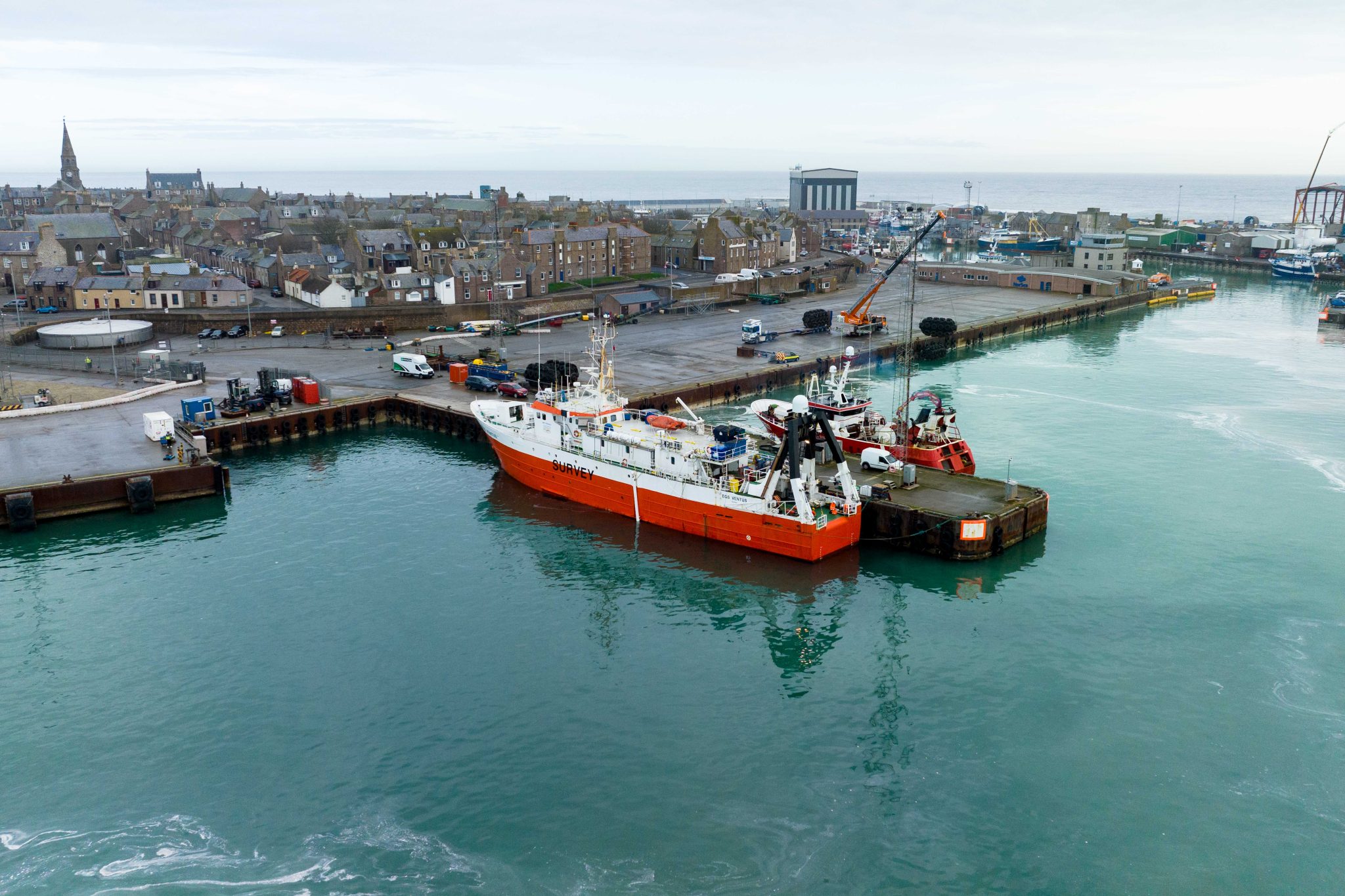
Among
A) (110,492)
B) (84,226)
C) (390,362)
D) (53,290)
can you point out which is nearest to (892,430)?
(110,492)

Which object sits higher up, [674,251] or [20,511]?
[674,251]

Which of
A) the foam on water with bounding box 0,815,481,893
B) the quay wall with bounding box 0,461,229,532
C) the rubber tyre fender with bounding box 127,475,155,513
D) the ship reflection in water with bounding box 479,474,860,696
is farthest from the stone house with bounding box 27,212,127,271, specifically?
the foam on water with bounding box 0,815,481,893

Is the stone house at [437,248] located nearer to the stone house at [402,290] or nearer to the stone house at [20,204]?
the stone house at [402,290]

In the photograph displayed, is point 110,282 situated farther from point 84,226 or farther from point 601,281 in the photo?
point 601,281

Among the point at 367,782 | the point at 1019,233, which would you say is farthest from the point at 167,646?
the point at 1019,233

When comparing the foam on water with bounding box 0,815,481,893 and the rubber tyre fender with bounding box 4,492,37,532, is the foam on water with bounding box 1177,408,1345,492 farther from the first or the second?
the rubber tyre fender with bounding box 4,492,37,532

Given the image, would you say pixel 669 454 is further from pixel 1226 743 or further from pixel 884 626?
pixel 1226 743

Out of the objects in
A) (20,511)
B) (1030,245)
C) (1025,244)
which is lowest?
(20,511)
